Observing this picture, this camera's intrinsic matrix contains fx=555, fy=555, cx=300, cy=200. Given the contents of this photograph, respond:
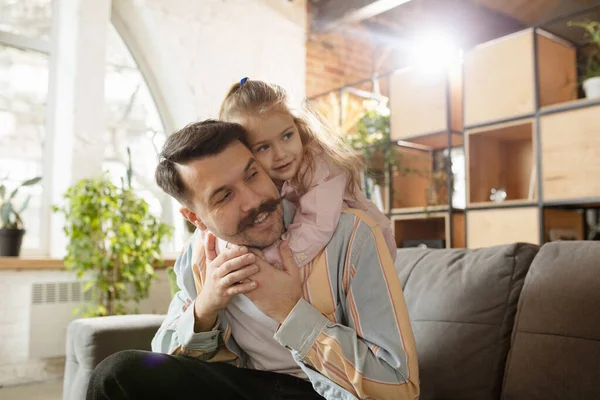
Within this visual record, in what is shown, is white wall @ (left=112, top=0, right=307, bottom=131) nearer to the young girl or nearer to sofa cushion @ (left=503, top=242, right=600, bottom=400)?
the young girl

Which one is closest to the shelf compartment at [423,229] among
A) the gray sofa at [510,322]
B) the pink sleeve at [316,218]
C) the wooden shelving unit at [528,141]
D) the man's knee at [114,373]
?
the wooden shelving unit at [528,141]

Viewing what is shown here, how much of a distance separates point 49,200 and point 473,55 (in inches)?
120

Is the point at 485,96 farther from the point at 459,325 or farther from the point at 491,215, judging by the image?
the point at 459,325

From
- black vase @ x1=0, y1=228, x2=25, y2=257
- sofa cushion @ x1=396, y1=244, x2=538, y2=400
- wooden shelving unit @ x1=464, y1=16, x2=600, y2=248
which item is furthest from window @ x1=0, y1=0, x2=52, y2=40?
sofa cushion @ x1=396, y1=244, x2=538, y2=400

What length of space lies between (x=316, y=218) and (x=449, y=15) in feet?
16.0

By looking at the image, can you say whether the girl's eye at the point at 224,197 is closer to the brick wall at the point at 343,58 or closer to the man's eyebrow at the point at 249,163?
the man's eyebrow at the point at 249,163

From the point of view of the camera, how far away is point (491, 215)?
3.35m

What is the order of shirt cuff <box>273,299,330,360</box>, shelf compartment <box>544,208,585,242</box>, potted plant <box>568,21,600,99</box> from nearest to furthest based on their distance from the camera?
shirt cuff <box>273,299,330,360</box> → potted plant <box>568,21,600,99</box> → shelf compartment <box>544,208,585,242</box>

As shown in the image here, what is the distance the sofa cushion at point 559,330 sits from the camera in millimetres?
1268

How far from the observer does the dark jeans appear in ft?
3.82

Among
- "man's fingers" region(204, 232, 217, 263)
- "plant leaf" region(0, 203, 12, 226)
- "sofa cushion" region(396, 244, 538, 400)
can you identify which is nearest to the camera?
"man's fingers" region(204, 232, 217, 263)

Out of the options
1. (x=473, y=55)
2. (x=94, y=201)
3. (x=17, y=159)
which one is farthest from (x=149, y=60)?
(x=473, y=55)

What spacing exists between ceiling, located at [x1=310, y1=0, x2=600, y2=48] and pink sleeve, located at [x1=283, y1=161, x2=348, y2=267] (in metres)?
3.73

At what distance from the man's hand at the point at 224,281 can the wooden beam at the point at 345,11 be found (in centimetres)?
392
